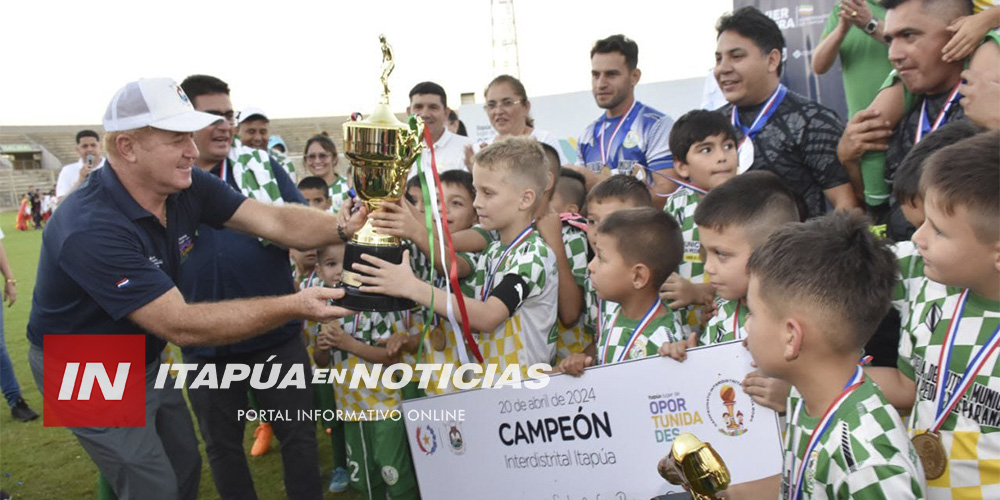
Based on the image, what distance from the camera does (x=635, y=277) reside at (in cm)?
280

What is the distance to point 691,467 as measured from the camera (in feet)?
4.69

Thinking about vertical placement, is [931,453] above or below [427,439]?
above

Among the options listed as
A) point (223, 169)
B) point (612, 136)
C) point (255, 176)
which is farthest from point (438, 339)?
point (612, 136)

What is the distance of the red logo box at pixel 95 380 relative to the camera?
9.74 ft

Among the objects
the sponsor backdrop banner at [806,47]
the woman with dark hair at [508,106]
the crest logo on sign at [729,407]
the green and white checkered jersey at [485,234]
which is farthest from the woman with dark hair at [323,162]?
the crest logo on sign at [729,407]

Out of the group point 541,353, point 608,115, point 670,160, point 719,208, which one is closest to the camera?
point 719,208

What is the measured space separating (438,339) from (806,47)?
156 inches

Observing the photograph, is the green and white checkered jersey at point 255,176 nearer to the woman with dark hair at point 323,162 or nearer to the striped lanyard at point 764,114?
the woman with dark hair at point 323,162

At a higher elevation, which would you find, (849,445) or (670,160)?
(670,160)

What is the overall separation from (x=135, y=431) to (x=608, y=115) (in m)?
3.40

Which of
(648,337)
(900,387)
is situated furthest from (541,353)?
(900,387)

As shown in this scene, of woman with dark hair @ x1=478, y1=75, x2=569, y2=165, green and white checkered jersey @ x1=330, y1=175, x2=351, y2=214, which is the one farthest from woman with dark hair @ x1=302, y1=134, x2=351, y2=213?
woman with dark hair @ x1=478, y1=75, x2=569, y2=165

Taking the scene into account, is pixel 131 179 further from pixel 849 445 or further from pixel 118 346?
pixel 849 445

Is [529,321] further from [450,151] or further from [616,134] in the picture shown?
[450,151]
